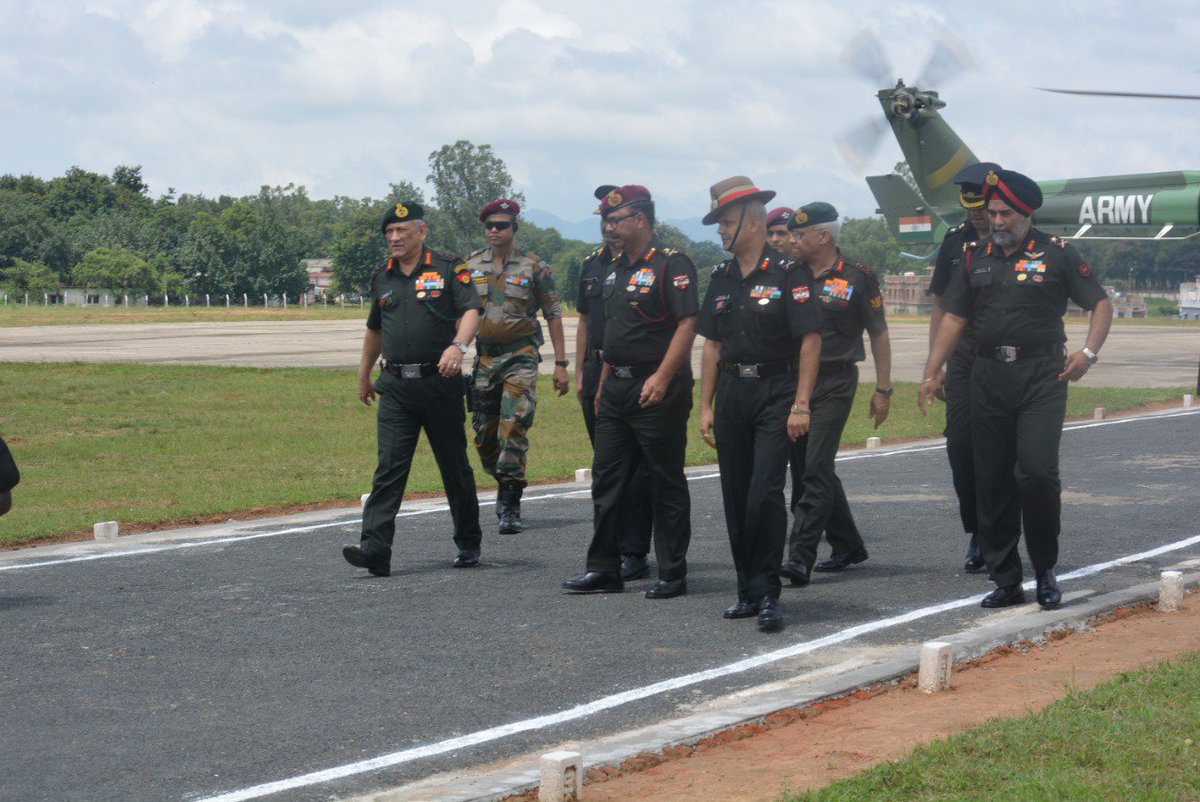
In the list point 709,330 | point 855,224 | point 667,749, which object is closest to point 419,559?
point 709,330

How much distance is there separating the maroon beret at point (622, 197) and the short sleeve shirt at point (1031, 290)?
5.69 feet

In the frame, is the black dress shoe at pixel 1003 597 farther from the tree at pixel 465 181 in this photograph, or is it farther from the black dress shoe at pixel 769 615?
the tree at pixel 465 181

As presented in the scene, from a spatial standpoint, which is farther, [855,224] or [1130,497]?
[855,224]

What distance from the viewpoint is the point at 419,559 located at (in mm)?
9039

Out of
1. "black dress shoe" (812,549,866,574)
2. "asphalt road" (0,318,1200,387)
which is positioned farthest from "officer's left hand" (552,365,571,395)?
"asphalt road" (0,318,1200,387)

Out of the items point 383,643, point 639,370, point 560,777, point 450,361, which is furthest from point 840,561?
point 560,777

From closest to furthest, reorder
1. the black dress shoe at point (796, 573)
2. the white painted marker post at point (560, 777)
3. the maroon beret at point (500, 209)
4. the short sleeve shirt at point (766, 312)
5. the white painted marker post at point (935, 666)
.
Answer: the white painted marker post at point (560, 777) → the white painted marker post at point (935, 666) → the short sleeve shirt at point (766, 312) → the black dress shoe at point (796, 573) → the maroon beret at point (500, 209)

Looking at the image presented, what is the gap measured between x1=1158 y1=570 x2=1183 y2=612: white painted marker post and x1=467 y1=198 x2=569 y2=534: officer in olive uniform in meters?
4.16

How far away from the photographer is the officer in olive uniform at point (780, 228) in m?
8.72

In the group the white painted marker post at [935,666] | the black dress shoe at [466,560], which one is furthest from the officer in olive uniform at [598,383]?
the white painted marker post at [935,666]

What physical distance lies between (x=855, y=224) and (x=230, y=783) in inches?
7693

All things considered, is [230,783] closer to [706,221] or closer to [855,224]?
[706,221]

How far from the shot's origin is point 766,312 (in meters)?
7.09

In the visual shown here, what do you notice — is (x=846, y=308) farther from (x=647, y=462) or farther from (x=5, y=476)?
(x=5, y=476)
